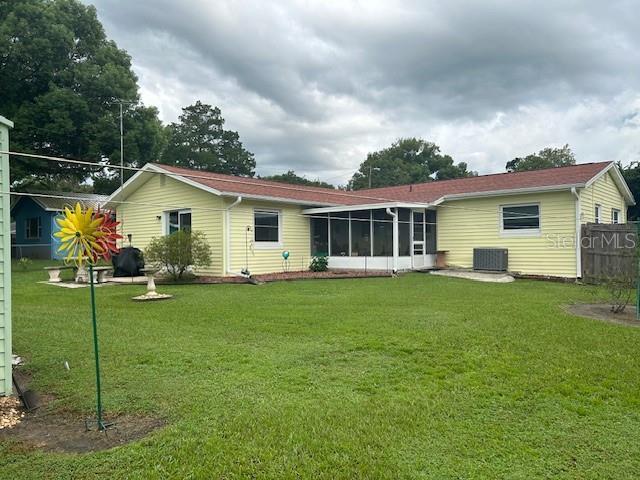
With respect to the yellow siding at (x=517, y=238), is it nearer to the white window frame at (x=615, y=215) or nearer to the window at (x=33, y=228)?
the white window frame at (x=615, y=215)

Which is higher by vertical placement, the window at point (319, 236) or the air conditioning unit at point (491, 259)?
the window at point (319, 236)

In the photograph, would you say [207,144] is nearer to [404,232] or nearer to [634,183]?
[404,232]

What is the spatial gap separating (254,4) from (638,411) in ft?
35.3

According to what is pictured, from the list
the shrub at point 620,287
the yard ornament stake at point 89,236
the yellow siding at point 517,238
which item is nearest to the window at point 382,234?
the yellow siding at point 517,238

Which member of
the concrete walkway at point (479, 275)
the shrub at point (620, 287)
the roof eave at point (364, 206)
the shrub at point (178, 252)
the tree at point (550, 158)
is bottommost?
the concrete walkway at point (479, 275)

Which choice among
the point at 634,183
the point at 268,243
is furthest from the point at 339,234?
the point at 634,183

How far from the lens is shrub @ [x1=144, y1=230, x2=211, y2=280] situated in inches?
482

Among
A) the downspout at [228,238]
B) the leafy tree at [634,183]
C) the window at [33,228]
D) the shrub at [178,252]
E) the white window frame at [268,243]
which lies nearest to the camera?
the shrub at [178,252]

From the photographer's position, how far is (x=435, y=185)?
1850cm

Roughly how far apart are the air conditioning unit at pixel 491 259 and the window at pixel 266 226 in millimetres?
6832

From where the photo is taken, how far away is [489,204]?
48.1ft

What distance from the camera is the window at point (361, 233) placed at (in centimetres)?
1502

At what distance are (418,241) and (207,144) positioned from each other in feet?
132

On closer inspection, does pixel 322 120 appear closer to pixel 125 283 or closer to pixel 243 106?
pixel 243 106
